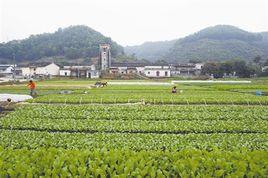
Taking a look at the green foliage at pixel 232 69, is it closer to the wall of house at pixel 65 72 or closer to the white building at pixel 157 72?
the white building at pixel 157 72

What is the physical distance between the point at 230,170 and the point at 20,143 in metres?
9.44

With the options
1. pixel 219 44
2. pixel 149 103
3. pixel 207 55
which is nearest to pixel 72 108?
pixel 149 103

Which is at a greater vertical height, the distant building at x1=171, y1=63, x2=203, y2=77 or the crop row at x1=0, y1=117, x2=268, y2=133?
the distant building at x1=171, y1=63, x2=203, y2=77

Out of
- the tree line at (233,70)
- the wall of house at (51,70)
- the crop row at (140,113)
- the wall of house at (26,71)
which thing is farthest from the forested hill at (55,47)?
the crop row at (140,113)

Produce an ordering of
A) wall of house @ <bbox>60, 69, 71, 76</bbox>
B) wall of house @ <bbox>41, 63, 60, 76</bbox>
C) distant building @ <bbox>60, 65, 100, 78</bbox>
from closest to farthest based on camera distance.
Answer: distant building @ <bbox>60, 65, 100, 78</bbox> < wall of house @ <bbox>60, 69, 71, 76</bbox> < wall of house @ <bbox>41, 63, 60, 76</bbox>

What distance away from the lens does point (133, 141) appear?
14.9 metres

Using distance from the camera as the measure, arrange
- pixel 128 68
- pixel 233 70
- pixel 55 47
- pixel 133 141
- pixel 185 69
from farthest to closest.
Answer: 1. pixel 55 47
2. pixel 185 69
3. pixel 128 68
4. pixel 233 70
5. pixel 133 141

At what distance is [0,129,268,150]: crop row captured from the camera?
1419 centimetres

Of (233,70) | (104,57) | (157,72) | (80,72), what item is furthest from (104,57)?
(233,70)

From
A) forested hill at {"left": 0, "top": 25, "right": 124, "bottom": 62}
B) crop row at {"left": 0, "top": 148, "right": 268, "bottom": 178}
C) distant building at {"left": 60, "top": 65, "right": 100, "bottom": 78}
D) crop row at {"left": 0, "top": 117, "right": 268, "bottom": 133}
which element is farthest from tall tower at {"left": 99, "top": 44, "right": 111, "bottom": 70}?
crop row at {"left": 0, "top": 148, "right": 268, "bottom": 178}

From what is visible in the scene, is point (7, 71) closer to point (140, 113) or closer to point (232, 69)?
point (232, 69)

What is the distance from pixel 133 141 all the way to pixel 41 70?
9223 cm

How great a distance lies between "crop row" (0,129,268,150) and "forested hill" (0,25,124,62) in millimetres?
136372

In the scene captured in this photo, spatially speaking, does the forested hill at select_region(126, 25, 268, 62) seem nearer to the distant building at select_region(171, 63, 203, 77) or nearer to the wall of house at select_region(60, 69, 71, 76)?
the distant building at select_region(171, 63, 203, 77)
